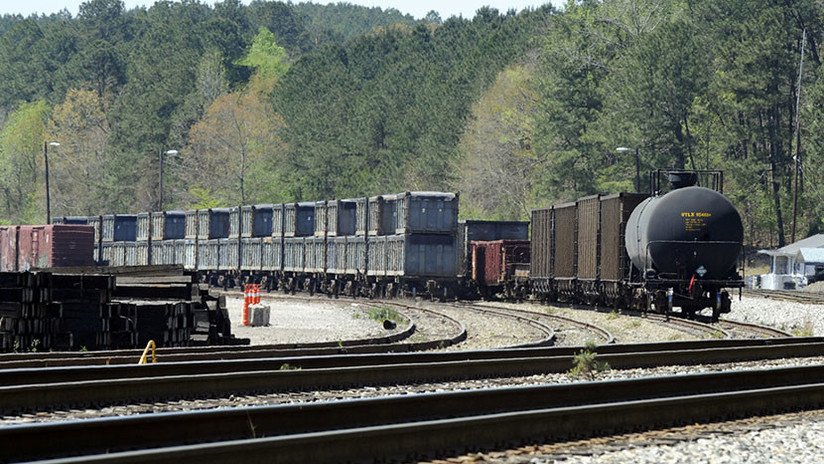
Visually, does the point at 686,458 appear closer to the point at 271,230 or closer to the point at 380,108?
the point at 271,230

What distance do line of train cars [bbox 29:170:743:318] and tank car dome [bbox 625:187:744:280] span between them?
0.03m

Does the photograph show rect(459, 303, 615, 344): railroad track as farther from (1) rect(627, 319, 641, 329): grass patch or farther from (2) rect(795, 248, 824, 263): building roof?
(2) rect(795, 248, 824, 263): building roof

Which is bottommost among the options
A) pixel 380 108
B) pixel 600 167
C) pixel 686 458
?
pixel 686 458

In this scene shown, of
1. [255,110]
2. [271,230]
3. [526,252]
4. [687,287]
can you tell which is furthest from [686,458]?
[255,110]

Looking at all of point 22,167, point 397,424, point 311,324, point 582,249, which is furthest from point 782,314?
point 22,167

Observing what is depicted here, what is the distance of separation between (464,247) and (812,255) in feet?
67.9

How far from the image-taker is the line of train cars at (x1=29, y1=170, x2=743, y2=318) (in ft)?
96.6

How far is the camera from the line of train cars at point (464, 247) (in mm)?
29438

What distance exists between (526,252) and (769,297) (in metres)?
9.17

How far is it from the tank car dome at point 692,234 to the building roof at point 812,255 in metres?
35.2

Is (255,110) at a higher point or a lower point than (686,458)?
higher

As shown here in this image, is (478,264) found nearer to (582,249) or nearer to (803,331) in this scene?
(582,249)

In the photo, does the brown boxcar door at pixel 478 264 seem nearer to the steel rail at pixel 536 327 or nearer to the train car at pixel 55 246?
the steel rail at pixel 536 327

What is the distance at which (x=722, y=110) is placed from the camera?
77.8 metres
